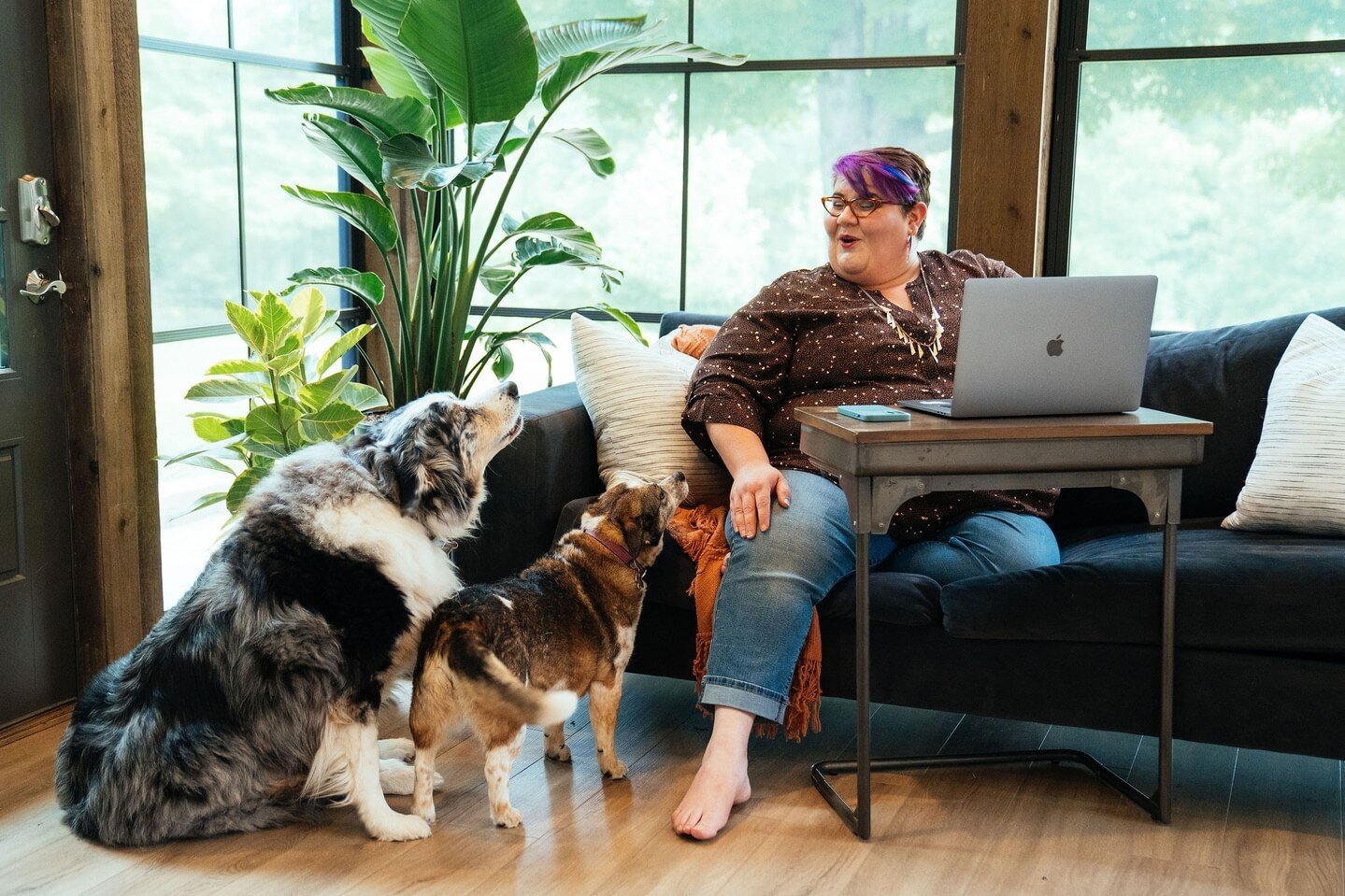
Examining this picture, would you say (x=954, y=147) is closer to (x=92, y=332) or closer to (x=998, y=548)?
(x=998, y=548)

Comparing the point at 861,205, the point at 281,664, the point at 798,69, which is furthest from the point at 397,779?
the point at 798,69

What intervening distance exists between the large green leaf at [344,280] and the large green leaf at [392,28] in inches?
19.4

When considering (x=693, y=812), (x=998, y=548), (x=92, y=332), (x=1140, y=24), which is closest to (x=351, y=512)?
(x=693, y=812)

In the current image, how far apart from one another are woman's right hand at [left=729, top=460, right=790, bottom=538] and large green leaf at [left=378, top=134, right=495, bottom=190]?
0.92 m

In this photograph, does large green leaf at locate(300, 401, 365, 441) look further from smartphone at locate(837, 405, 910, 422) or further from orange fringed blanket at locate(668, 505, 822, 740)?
smartphone at locate(837, 405, 910, 422)

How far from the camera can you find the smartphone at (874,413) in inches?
83.2

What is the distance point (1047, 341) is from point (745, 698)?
826 millimetres

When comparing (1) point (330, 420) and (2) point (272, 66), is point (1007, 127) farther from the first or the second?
(2) point (272, 66)

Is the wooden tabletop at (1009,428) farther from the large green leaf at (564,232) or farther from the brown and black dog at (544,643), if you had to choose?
the large green leaf at (564,232)

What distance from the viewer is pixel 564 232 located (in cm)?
311

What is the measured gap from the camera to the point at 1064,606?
2236 mm

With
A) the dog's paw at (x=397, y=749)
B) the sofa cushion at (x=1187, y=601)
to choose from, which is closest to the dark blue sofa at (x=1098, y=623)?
the sofa cushion at (x=1187, y=601)

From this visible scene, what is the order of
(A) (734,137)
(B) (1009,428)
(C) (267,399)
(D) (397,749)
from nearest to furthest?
(B) (1009,428) < (D) (397,749) < (C) (267,399) < (A) (734,137)

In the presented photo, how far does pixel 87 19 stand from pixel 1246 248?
9.55ft
